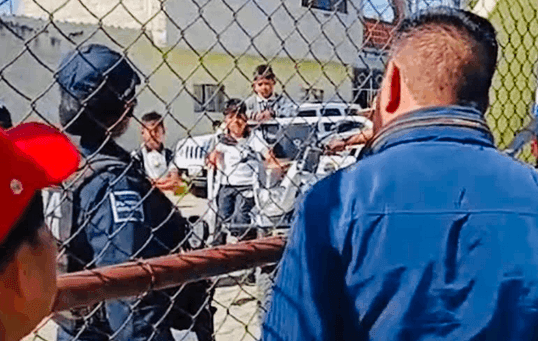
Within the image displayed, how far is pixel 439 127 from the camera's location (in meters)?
1.55

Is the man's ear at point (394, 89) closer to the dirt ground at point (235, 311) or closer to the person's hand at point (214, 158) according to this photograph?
the dirt ground at point (235, 311)

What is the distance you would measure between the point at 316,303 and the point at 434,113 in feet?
1.32

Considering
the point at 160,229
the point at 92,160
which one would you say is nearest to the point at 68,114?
the point at 92,160

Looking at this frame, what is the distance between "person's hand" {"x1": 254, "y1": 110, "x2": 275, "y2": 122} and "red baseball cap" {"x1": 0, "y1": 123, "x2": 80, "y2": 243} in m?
2.37

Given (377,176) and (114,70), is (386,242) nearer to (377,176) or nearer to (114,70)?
(377,176)

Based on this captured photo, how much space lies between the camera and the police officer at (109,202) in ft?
7.16

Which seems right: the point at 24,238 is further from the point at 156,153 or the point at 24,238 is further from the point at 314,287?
the point at 156,153

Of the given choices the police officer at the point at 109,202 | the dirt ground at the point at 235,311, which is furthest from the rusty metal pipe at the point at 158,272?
the dirt ground at the point at 235,311

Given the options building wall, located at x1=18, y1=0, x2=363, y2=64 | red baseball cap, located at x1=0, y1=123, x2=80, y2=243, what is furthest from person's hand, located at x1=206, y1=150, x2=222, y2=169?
red baseball cap, located at x1=0, y1=123, x2=80, y2=243

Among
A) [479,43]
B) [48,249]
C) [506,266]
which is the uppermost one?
[479,43]

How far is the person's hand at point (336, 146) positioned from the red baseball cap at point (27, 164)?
7.32 ft

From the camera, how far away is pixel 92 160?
2229 millimetres

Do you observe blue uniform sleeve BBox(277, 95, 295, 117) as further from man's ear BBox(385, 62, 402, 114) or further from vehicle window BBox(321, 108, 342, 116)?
man's ear BBox(385, 62, 402, 114)

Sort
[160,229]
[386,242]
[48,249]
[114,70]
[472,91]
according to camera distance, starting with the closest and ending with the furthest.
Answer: [48,249]
[386,242]
[472,91]
[114,70]
[160,229]
